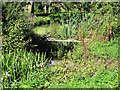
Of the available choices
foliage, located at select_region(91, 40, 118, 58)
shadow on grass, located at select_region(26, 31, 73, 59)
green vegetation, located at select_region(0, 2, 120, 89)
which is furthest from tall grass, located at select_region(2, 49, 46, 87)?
foliage, located at select_region(91, 40, 118, 58)

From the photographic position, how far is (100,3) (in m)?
8.39

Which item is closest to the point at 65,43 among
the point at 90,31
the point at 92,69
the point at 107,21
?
the point at 90,31

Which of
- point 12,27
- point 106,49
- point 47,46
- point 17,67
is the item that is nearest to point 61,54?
point 47,46

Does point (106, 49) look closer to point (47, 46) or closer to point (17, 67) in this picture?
point (47, 46)

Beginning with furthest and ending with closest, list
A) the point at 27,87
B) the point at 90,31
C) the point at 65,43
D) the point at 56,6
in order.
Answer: the point at 56,6 → the point at 90,31 → the point at 65,43 → the point at 27,87

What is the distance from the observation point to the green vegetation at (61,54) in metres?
4.25

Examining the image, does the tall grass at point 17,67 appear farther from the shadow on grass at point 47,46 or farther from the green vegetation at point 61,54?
the shadow on grass at point 47,46

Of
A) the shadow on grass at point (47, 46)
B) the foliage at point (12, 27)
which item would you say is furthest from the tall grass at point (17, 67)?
the shadow on grass at point (47, 46)

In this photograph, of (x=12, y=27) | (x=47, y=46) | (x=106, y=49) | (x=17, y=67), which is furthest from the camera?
(x=47, y=46)

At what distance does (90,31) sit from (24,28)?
2.32 meters

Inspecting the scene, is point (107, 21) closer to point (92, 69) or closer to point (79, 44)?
point (79, 44)

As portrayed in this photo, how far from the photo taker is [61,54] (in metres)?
6.00

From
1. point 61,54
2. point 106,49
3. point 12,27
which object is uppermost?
point 12,27

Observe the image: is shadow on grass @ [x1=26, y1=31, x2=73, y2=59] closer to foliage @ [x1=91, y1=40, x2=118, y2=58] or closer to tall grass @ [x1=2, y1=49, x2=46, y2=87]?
foliage @ [x1=91, y1=40, x2=118, y2=58]
